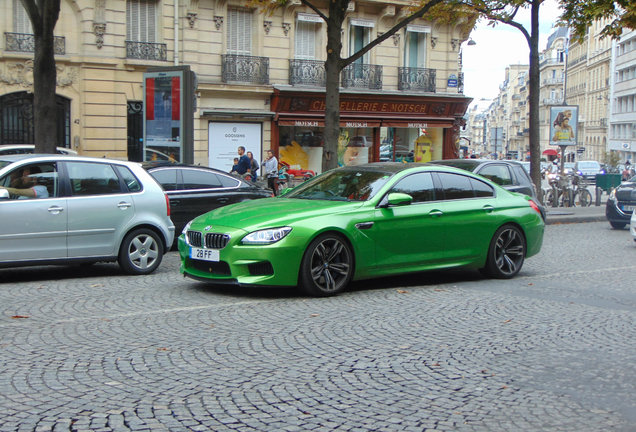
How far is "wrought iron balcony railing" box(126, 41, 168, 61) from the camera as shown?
2672 cm

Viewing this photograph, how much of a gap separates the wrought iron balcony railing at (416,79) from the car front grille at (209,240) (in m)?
25.0

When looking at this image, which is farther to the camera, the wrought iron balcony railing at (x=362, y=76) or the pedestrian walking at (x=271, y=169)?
the wrought iron balcony railing at (x=362, y=76)

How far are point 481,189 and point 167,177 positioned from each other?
5792 millimetres

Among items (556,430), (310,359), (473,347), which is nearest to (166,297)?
(310,359)

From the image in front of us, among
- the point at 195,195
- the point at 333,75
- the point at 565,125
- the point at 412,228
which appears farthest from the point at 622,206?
the point at 412,228

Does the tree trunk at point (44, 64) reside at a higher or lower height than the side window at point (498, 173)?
higher

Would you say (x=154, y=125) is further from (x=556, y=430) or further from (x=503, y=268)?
(x=556, y=430)

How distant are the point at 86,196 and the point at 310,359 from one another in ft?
16.4

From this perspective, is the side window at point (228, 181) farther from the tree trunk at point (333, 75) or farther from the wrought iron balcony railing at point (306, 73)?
the wrought iron balcony railing at point (306, 73)

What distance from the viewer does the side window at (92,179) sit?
9750 mm

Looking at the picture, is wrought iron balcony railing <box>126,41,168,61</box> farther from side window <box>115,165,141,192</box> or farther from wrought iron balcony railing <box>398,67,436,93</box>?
side window <box>115,165,141,192</box>

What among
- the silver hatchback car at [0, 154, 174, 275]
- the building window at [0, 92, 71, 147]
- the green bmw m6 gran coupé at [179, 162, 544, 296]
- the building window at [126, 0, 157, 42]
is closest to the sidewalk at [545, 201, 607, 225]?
the green bmw m6 gran coupé at [179, 162, 544, 296]

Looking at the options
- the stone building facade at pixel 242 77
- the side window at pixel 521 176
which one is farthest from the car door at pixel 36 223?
the stone building facade at pixel 242 77

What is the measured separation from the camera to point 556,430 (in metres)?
4.49
